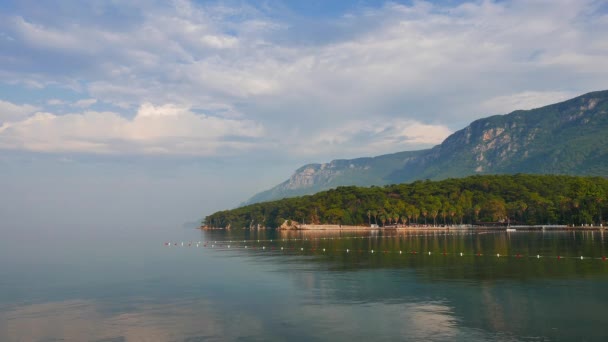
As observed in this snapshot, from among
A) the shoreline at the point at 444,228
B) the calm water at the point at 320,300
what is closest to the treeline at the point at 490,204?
the shoreline at the point at 444,228

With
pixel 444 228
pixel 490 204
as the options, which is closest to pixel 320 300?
pixel 444 228

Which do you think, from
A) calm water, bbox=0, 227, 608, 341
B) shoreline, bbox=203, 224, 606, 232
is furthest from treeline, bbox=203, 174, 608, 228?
calm water, bbox=0, 227, 608, 341

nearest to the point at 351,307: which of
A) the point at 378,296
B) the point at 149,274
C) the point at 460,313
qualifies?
the point at 378,296

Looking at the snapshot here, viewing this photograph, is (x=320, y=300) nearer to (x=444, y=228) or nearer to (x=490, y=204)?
(x=444, y=228)

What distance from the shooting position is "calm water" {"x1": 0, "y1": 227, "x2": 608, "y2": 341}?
32.1 metres

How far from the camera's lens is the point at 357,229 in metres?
183

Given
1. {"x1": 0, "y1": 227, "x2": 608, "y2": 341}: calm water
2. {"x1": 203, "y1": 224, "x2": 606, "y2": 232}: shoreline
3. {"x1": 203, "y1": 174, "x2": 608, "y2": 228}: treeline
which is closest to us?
{"x1": 0, "y1": 227, "x2": 608, "y2": 341}: calm water

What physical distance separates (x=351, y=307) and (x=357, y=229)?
146 metres

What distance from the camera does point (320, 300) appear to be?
139 ft

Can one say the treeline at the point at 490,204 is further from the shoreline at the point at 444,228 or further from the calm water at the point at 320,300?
the calm water at the point at 320,300

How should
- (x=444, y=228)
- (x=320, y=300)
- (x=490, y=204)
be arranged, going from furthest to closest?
1. (x=490, y=204)
2. (x=444, y=228)
3. (x=320, y=300)

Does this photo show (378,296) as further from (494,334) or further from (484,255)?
(484,255)

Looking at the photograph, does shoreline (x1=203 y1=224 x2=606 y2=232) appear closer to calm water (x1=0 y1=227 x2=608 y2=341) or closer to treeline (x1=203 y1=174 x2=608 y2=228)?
treeline (x1=203 y1=174 x2=608 y2=228)

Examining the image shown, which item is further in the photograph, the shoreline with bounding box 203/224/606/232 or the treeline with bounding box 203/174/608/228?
the treeline with bounding box 203/174/608/228
